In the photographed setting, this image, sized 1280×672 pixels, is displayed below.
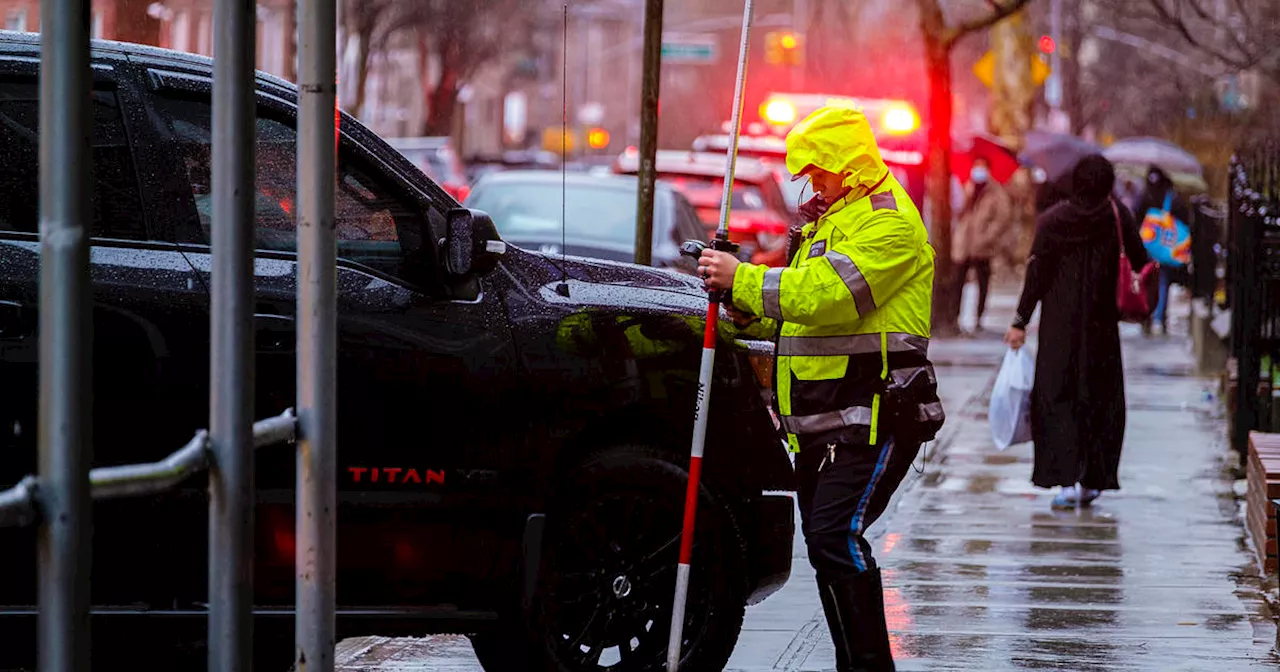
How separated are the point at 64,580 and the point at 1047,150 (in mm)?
14887

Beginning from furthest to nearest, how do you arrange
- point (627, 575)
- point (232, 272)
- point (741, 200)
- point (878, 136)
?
point (878, 136) → point (741, 200) → point (627, 575) → point (232, 272)

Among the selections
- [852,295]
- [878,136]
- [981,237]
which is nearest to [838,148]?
[852,295]

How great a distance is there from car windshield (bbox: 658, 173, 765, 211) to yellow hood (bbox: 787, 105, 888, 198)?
13780 millimetres

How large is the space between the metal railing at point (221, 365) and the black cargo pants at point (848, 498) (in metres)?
2.03

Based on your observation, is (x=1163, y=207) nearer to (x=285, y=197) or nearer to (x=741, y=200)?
(x=741, y=200)

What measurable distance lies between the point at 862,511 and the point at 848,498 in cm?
6

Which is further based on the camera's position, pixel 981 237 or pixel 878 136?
pixel 878 136

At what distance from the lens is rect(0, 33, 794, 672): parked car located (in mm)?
5758

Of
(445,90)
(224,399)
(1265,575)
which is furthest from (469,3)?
(224,399)

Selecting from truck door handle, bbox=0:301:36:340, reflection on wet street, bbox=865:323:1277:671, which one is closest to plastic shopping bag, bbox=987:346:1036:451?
reflection on wet street, bbox=865:323:1277:671

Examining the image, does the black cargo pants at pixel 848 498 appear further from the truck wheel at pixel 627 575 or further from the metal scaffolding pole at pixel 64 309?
the metal scaffolding pole at pixel 64 309

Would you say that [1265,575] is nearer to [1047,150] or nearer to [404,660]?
[404,660]

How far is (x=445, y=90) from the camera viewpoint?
182 ft

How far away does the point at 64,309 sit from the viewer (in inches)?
129
